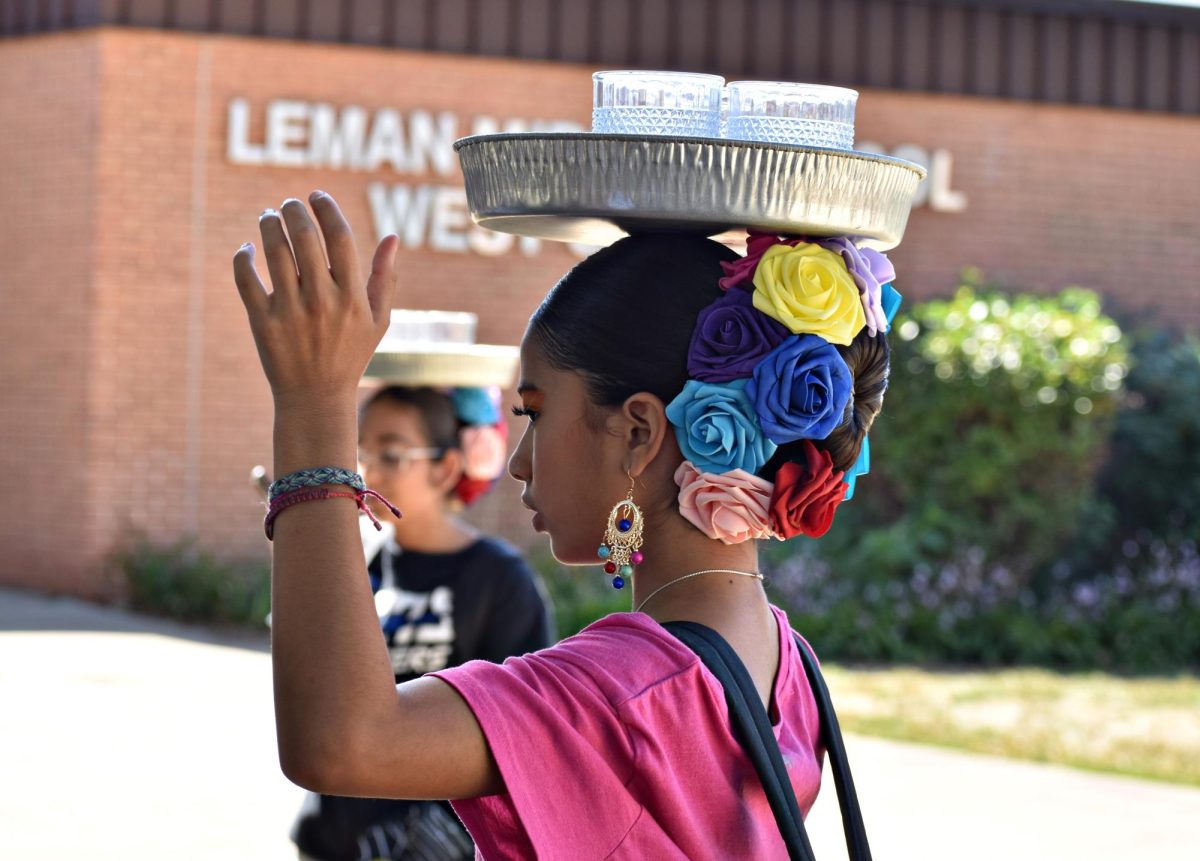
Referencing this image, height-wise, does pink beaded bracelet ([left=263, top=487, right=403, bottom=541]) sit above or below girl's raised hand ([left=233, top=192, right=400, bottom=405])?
below

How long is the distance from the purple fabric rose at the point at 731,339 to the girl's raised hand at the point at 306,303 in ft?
1.54

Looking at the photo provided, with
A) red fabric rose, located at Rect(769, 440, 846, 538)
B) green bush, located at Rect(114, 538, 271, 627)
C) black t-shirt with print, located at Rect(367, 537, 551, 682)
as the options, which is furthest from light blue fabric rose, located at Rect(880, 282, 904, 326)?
green bush, located at Rect(114, 538, 271, 627)

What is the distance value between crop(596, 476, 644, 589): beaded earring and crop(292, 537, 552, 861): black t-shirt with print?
178cm

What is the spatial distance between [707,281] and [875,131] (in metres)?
12.6

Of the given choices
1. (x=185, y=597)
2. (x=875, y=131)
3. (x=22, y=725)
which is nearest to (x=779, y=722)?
(x=22, y=725)

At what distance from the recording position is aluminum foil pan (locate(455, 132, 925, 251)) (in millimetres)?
1951

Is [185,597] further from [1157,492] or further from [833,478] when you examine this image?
[833,478]

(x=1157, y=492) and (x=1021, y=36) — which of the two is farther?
(x=1021, y=36)

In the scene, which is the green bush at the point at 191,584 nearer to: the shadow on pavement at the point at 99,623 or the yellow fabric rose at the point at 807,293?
the shadow on pavement at the point at 99,623

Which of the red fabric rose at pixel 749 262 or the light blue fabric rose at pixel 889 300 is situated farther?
the light blue fabric rose at pixel 889 300

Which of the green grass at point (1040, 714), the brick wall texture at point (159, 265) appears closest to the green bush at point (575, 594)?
the brick wall texture at point (159, 265)

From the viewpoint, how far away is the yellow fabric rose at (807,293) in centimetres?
205

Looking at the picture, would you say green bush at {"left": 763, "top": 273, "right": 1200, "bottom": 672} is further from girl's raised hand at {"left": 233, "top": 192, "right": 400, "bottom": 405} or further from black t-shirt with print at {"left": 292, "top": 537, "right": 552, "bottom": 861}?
girl's raised hand at {"left": 233, "top": 192, "right": 400, "bottom": 405}

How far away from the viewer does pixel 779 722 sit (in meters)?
2.13
